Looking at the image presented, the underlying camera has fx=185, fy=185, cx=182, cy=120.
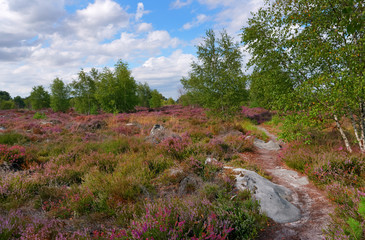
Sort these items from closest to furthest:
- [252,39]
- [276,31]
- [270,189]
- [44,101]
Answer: [270,189] → [276,31] → [252,39] → [44,101]

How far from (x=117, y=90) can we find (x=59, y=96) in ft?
54.5

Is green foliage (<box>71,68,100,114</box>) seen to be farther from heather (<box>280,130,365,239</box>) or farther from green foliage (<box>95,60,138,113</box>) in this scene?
heather (<box>280,130,365,239</box>)

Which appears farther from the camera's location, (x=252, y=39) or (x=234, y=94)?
(x=234, y=94)

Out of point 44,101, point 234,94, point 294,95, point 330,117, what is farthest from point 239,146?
point 44,101

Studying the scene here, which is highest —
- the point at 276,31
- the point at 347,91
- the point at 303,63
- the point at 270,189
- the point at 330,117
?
the point at 276,31

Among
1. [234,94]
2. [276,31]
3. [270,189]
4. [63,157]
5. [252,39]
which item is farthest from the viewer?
[234,94]

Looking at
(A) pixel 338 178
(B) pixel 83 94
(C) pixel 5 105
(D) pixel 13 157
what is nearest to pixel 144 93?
(B) pixel 83 94

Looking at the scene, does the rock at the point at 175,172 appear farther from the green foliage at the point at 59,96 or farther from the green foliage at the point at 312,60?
the green foliage at the point at 59,96

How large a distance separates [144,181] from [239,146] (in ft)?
16.6

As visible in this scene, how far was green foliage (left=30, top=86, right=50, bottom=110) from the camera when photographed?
40.3 m

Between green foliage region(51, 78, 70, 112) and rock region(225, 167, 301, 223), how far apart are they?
4112cm

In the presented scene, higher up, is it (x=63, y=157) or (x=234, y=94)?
(x=234, y=94)

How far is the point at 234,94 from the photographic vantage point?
55.6 feet

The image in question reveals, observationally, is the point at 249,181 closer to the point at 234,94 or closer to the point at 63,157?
the point at 63,157
